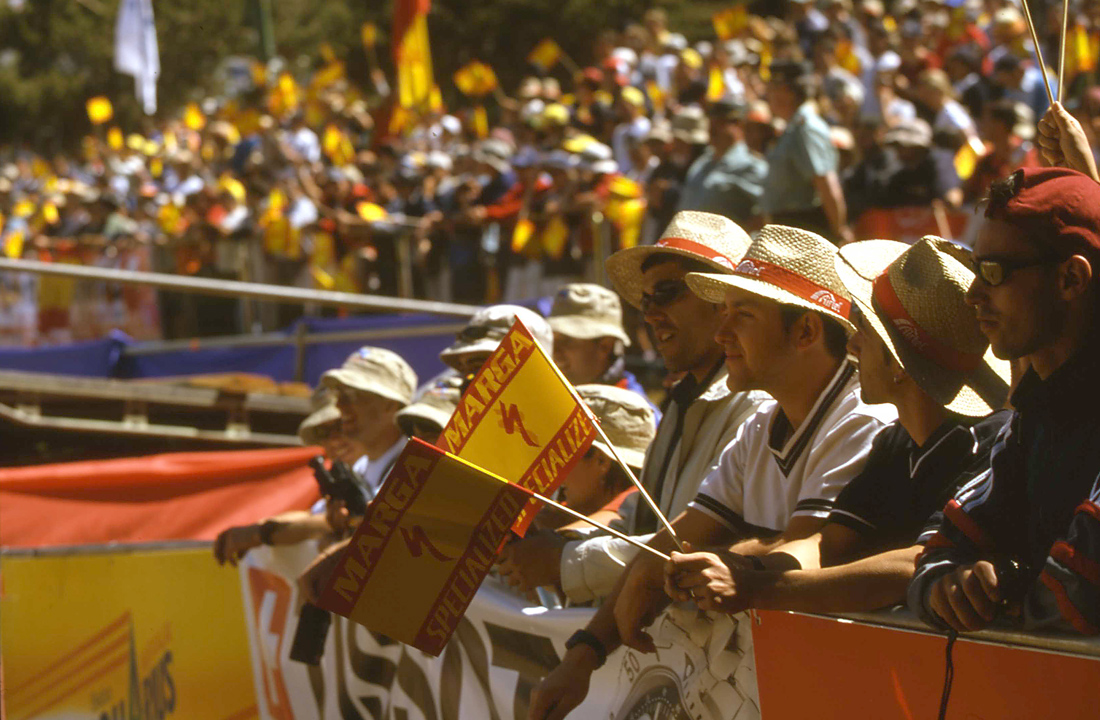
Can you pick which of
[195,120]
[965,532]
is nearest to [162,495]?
[965,532]

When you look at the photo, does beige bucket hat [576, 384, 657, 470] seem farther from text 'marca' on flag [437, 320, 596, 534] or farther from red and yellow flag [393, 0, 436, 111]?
red and yellow flag [393, 0, 436, 111]

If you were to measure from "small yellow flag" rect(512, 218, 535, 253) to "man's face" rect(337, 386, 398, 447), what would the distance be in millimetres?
5379

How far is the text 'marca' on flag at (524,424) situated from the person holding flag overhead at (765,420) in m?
0.32

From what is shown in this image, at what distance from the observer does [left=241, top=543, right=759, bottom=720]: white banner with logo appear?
3314 mm

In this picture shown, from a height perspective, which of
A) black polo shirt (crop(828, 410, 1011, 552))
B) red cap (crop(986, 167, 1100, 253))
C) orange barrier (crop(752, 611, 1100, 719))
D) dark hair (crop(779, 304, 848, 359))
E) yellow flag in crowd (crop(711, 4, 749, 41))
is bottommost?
orange barrier (crop(752, 611, 1100, 719))

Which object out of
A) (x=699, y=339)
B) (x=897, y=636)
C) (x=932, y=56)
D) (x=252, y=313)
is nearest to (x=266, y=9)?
(x=252, y=313)

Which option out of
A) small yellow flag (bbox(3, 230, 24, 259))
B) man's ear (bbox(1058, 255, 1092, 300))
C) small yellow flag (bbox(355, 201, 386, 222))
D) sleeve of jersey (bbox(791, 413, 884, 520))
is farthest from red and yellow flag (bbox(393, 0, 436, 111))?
man's ear (bbox(1058, 255, 1092, 300))

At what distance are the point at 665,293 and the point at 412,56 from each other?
47.7ft

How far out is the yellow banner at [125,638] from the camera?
20.5 feet

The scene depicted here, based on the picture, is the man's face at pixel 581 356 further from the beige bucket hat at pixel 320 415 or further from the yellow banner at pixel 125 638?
the yellow banner at pixel 125 638

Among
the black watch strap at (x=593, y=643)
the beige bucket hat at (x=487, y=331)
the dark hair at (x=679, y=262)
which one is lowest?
the black watch strap at (x=593, y=643)

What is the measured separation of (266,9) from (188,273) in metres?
7.24

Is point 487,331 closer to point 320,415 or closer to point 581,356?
point 581,356

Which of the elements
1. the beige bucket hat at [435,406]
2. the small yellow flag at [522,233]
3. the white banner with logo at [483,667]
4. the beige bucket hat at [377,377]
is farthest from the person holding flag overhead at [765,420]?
the small yellow flag at [522,233]
